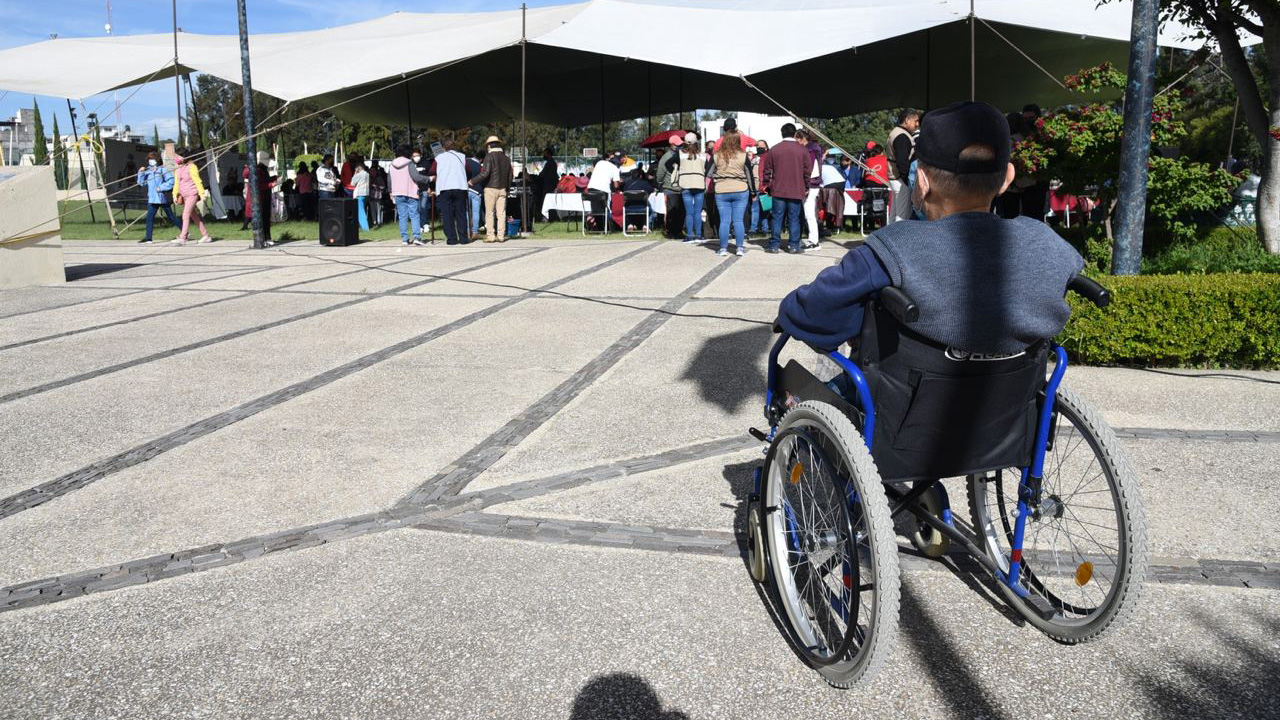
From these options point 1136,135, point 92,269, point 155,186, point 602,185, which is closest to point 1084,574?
point 1136,135

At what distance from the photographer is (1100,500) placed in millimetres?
2857

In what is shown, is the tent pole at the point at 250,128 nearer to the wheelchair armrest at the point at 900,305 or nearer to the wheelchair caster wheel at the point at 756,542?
the wheelchair caster wheel at the point at 756,542

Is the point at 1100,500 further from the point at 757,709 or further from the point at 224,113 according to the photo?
the point at 224,113

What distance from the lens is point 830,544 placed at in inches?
101

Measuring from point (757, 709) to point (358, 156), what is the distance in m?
18.8

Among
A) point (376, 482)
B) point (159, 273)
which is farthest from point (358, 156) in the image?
point (376, 482)

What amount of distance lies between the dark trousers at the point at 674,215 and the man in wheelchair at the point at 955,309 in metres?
13.5

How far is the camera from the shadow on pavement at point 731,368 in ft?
18.2

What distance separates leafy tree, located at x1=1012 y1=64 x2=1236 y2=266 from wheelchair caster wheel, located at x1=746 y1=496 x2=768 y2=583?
7393mm

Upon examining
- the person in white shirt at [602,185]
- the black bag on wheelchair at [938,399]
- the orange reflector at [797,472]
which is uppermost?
the person in white shirt at [602,185]

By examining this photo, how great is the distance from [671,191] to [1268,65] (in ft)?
27.7

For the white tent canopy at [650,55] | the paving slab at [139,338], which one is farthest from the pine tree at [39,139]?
the paving slab at [139,338]

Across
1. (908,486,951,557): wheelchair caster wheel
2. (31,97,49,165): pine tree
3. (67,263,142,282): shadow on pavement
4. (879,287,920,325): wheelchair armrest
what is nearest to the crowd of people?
(67,263,142,282): shadow on pavement

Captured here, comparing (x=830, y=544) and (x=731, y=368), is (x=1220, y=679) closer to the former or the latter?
(x=830, y=544)
